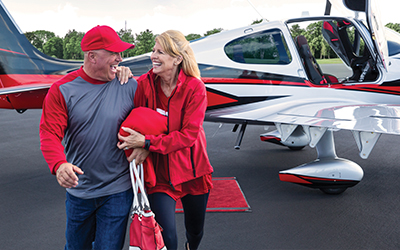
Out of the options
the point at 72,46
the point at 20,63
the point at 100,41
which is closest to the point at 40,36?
the point at 72,46

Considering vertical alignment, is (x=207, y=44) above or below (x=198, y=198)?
above

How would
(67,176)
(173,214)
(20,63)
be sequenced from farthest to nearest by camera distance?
1. (20,63)
2. (173,214)
3. (67,176)

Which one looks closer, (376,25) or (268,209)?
(268,209)

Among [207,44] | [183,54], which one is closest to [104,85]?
[183,54]

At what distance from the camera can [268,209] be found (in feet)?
11.9

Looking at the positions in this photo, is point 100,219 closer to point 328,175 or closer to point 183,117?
point 183,117

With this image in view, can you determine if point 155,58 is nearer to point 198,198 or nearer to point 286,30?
point 198,198

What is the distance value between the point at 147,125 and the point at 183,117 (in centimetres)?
26

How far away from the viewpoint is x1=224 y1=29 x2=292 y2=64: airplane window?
14.4ft

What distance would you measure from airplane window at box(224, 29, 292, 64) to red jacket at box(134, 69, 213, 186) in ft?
8.47

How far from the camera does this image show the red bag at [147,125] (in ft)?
5.64

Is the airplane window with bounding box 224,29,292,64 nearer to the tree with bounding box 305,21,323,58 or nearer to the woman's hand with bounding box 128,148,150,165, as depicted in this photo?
the tree with bounding box 305,21,323,58

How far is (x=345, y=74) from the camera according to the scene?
5598 mm

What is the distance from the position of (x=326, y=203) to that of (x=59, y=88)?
129 inches
